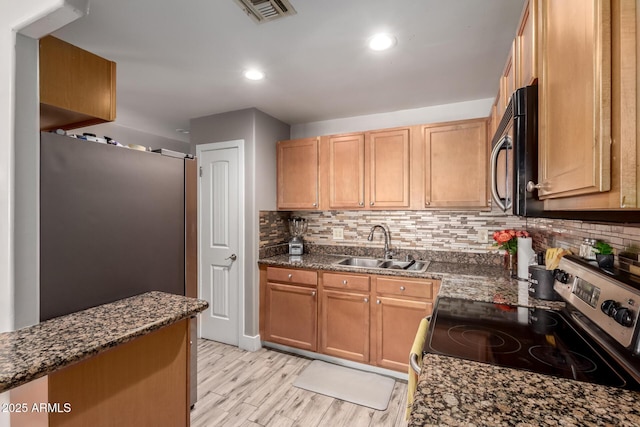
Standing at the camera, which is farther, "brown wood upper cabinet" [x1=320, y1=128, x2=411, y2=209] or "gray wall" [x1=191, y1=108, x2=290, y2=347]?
"gray wall" [x1=191, y1=108, x2=290, y2=347]

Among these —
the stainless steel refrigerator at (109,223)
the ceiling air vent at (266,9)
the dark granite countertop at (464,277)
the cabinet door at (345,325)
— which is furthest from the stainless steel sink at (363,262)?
the ceiling air vent at (266,9)

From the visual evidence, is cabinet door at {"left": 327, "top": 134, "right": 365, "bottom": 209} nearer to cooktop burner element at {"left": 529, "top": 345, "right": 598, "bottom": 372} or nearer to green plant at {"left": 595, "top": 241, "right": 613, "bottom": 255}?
green plant at {"left": 595, "top": 241, "right": 613, "bottom": 255}

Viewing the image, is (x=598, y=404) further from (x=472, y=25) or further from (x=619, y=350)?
(x=472, y=25)

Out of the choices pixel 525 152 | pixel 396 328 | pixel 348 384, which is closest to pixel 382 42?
pixel 525 152

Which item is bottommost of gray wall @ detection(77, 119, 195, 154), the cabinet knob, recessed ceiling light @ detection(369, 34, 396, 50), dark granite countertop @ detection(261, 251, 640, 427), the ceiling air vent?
dark granite countertop @ detection(261, 251, 640, 427)

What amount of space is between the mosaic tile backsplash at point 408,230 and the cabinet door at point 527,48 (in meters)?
1.13

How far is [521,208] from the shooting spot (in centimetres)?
100

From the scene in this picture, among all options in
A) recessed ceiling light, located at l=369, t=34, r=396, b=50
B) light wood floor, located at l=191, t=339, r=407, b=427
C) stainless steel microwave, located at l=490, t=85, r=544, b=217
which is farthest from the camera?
light wood floor, located at l=191, t=339, r=407, b=427

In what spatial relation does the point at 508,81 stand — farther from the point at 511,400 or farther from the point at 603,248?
the point at 511,400

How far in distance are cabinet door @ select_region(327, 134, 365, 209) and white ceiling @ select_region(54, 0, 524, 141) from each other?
0.35 meters

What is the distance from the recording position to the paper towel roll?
203 cm

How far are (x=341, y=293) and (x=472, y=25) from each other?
2.12 m

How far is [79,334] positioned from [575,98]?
1.62 meters

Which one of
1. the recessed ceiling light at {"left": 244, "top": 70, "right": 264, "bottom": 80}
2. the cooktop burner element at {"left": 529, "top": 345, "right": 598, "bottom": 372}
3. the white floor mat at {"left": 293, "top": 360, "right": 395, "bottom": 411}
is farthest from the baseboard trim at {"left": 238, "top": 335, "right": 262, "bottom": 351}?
the cooktop burner element at {"left": 529, "top": 345, "right": 598, "bottom": 372}
